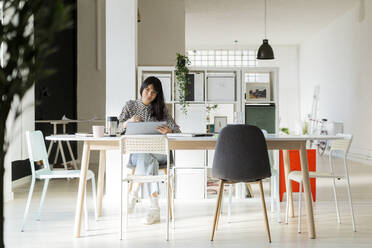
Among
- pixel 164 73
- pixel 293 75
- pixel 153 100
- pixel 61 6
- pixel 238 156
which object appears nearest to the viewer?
pixel 61 6

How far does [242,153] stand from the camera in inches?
130

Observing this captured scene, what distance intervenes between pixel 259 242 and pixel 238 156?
0.62m

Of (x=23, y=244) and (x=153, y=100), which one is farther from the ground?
(x=153, y=100)

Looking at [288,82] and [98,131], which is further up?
[288,82]

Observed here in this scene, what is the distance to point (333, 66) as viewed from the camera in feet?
39.6

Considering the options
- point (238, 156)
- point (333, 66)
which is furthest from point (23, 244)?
point (333, 66)

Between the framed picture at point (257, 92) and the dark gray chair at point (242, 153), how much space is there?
7.12 feet

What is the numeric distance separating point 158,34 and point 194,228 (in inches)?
236

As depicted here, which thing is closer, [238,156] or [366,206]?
[238,156]

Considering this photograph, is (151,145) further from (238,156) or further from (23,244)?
(23,244)

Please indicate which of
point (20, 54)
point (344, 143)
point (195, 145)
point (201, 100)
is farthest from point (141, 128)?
point (20, 54)

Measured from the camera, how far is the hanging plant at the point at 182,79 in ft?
17.4

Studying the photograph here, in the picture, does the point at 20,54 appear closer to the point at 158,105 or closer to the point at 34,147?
the point at 34,147

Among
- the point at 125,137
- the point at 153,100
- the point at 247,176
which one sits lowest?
the point at 247,176
